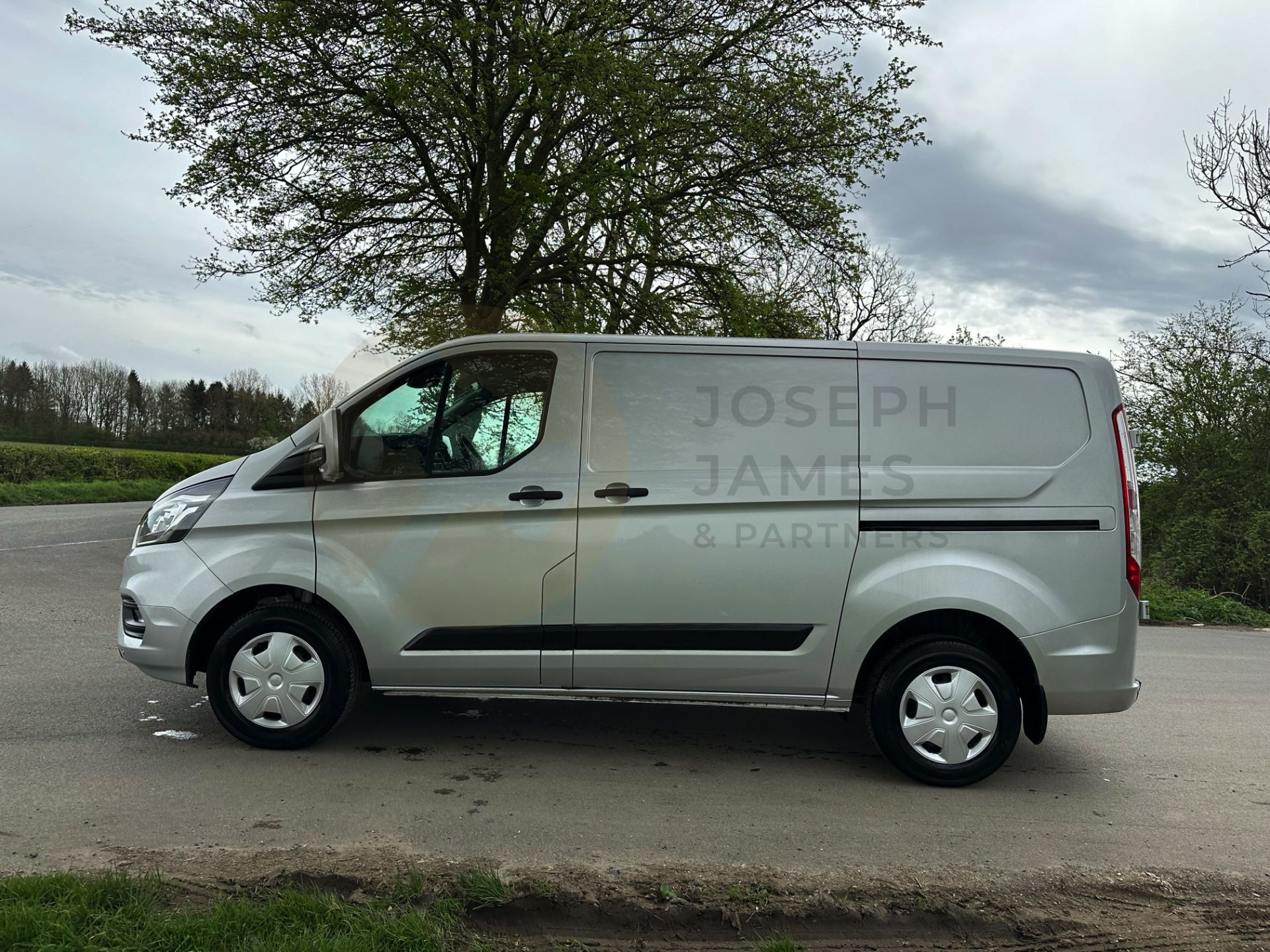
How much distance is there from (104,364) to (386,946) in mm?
47294

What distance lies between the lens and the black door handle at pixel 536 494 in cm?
449

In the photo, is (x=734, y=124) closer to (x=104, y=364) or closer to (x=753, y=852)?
(x=753, y=852)

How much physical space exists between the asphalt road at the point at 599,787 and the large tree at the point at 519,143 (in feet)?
28.5

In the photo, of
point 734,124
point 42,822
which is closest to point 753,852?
point 42,822

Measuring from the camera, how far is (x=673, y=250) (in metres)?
14.2

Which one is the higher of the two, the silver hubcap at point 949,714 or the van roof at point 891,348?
the van roof at point 891,348

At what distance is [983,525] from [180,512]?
3.94 meters

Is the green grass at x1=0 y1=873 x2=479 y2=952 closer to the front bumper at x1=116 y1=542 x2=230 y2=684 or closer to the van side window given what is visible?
the front bumper at x1=116 y1=542 x2=230 y2=684

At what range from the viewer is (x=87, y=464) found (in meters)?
26.5

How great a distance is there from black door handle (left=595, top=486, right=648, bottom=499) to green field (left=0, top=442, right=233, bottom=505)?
17279 mm

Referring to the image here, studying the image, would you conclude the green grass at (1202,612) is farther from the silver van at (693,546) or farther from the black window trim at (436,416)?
the black window trim at (436,416)

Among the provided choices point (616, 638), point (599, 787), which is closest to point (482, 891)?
point (599, 787)

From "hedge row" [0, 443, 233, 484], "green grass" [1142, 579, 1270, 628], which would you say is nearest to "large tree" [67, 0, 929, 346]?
"green grass" [1142, 579, 1270, 628]

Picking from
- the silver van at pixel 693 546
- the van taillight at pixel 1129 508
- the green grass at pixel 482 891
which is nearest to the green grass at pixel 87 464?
the silver van at pixel 693 546
